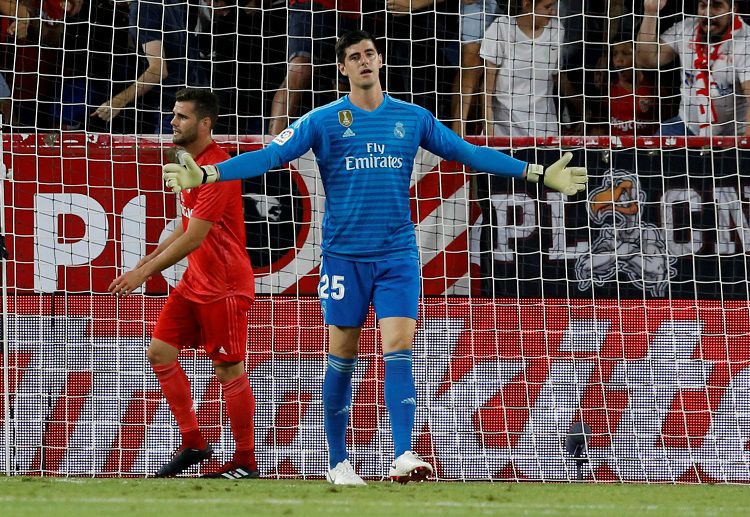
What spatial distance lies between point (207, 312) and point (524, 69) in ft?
10.7

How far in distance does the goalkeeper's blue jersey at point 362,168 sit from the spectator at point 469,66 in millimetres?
2803

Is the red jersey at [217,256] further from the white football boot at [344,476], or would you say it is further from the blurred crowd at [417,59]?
the blurred crowd at [417,59]

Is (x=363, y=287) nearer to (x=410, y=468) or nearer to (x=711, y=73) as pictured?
(x=410, y=468)

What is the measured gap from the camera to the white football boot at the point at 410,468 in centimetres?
551

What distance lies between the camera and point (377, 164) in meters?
5.90

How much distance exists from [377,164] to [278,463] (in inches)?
96.7

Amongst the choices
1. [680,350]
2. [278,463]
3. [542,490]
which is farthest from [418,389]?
[542,490]

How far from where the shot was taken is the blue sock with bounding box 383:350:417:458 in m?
5.65

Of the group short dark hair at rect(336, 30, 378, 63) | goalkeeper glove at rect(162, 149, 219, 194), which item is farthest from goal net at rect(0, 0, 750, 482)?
goalkeeper glove at rect(162, 149, 219, 194)

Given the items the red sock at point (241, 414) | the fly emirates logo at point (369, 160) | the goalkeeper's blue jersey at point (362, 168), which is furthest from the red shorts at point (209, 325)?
the fly emirates logo at point (369, 160)

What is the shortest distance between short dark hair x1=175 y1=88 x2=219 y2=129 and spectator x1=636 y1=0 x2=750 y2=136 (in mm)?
3389

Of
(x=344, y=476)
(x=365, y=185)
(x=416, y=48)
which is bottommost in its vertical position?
(x=344, y=476)

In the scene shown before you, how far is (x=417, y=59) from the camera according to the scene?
8898mm

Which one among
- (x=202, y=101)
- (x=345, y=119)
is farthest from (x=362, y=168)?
(x=202, y=101)
